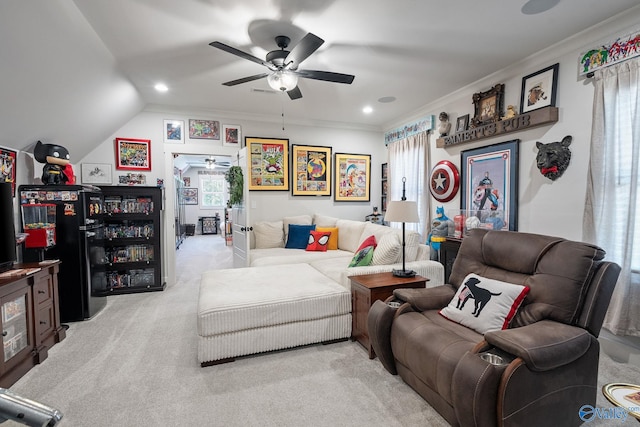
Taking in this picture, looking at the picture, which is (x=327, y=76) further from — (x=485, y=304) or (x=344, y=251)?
(x=344, y=251)

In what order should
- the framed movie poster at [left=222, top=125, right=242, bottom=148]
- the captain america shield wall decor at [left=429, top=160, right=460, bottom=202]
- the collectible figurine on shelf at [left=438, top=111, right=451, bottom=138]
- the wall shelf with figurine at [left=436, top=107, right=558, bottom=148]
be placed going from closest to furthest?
the wall shelf with figurine at [left=436, top=107, right=558, bottom=148], the captain america shield wall decor at [left=429, top=160, right=460, bottom=202], the collectible figurine on shelf at [left=438, top=111, right=451, bottom=138], the framed movie poster at [left=222, top=125, right=242, bottom=148]

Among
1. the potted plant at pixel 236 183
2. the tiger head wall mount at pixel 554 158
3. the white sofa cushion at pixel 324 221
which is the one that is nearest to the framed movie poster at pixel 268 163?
the potted plant at pixel 236 183

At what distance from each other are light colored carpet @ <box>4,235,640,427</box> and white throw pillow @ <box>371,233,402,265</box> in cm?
86

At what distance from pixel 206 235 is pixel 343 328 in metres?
9.15

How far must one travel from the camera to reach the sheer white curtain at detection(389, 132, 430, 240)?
4.46m

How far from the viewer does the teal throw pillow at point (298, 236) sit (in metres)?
4.70

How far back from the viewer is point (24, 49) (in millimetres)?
2055

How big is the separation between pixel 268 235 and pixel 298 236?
484 mm

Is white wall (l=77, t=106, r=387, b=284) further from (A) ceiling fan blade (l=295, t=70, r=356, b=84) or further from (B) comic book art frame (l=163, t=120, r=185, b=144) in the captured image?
(A) ceiling fan blade (l=295, t=70, r=356, b=84)

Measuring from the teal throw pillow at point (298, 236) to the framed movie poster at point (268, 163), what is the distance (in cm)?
79

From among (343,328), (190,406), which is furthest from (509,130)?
(190,406)

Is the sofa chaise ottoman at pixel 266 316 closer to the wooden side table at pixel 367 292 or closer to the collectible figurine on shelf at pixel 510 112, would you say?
the wooden side table at pixel 367 292

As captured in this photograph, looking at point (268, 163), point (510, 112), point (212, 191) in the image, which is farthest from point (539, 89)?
point (212, 191)

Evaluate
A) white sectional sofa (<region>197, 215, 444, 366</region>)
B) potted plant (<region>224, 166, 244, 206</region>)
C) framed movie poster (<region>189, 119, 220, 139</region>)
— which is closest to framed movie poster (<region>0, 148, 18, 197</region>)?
white sectional sofa (<region>197, 215, 444, 366</region>)
